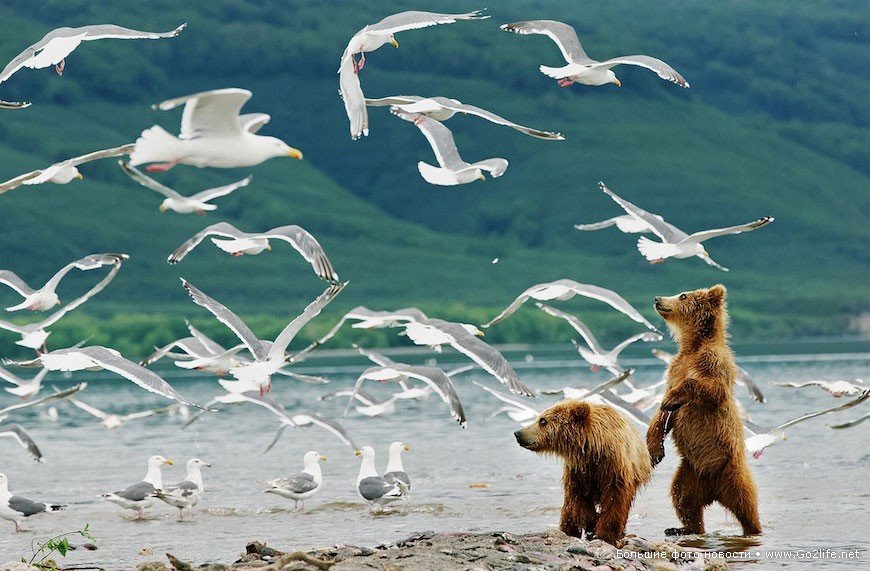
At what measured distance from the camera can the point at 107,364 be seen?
46.1ft

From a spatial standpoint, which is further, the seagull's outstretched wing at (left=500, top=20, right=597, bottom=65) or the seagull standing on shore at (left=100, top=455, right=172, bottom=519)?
the seagull's outstretched wing at (left=500, top=20, right=597, bottom=65)

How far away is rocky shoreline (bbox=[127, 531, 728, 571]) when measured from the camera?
32.8 ft

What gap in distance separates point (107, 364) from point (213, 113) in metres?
3.77

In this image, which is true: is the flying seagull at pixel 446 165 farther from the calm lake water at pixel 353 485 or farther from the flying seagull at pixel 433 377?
the calm lake water at pixel 353 485

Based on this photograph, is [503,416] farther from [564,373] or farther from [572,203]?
[572,203]

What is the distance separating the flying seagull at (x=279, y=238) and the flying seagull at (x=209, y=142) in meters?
0.86

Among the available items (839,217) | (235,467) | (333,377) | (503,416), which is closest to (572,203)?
(839,217)

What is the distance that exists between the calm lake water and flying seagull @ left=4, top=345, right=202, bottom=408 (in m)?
1.52

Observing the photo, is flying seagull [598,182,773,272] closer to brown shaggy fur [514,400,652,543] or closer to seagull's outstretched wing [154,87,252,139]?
brown shaggy fur [514,400,652,543]

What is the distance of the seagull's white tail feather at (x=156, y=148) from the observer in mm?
11227

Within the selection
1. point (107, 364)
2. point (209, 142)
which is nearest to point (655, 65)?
point (209, 142)

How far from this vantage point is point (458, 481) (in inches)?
736

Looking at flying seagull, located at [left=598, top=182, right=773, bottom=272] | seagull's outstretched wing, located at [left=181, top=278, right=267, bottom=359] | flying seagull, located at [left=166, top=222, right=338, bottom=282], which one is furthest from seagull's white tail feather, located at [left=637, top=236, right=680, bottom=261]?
seagull's outstretched wing, located at [left=181, top=278, right=267, bottom=359]

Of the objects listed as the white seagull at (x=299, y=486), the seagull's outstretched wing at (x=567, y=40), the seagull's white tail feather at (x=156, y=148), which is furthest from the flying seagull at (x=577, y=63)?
the white seagull at (x=299, y=486)
